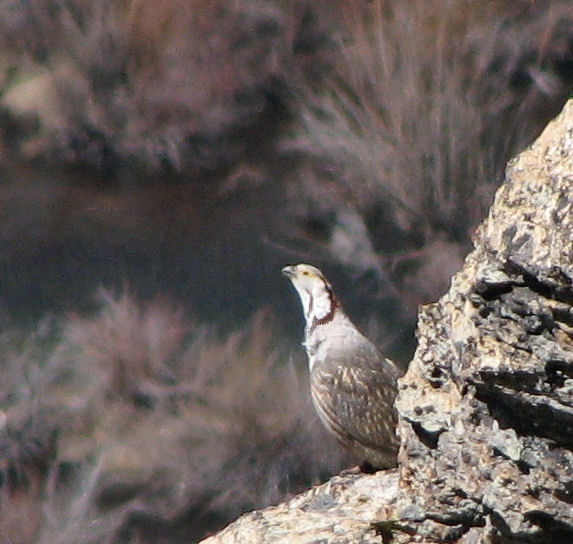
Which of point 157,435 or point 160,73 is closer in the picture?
point 157,435

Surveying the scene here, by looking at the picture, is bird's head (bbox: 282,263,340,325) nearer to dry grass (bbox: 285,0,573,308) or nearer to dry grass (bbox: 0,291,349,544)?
dry grass (bbox: 0,291,349,544)

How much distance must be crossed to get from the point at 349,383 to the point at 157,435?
78.1 inches

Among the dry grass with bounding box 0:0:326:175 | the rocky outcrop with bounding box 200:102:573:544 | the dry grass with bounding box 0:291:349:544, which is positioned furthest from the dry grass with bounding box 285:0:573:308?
the rocky outcrop with bounding box 200:102:573:544

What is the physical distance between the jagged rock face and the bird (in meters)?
1.61

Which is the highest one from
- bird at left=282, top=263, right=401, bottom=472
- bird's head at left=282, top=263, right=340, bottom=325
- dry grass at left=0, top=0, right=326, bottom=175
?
dry grass at left=0, top=0, right=326, bottom=175

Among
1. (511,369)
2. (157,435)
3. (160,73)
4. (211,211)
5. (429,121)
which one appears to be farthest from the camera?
(211,211)

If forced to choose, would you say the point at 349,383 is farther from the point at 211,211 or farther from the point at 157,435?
the point at 211,211

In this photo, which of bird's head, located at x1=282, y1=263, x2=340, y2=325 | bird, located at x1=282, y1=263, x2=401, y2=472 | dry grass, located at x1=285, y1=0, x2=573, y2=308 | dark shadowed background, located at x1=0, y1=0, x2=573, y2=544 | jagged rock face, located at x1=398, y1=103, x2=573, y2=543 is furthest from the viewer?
dry grass, located at x1=285, y1=0, x2=573, y2=308

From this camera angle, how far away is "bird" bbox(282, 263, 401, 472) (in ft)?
13.6

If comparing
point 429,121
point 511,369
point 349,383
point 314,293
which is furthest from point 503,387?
point 429,121

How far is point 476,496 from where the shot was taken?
2.31 metres

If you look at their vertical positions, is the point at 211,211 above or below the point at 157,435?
above

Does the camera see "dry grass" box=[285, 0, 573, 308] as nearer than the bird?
No

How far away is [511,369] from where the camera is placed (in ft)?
6.65
